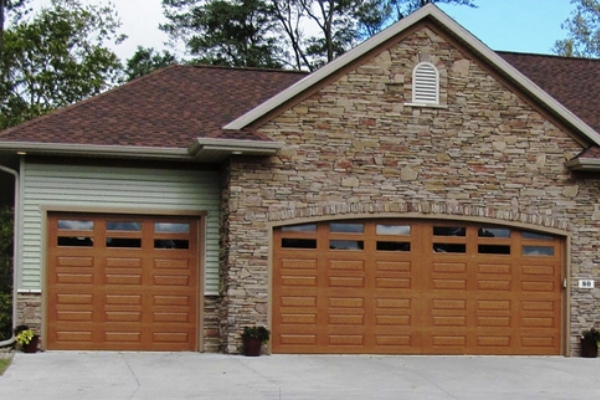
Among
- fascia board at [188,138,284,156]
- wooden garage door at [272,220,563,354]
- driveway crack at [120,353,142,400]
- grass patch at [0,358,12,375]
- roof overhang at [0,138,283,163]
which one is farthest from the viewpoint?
wooden garage door at [272,220,563,354]

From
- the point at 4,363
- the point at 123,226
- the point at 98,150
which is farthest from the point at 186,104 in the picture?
the point at 4,363

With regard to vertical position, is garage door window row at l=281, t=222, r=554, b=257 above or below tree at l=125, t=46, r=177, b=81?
below

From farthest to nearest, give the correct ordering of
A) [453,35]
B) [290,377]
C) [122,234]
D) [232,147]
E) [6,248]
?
[6,248] < [122,234] < [453,35] < [232,147] < [290,377]

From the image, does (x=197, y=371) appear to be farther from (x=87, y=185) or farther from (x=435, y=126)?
(x=435, y=126)

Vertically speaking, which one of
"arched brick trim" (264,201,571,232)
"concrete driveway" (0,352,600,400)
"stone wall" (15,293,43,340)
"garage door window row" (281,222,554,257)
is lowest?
"concrete driveway" (0,352,600,400)

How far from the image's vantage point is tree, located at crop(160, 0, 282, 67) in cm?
3950

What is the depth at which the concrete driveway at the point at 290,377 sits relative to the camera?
12484 mm

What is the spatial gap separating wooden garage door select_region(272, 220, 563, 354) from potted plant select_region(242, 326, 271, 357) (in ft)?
1.77

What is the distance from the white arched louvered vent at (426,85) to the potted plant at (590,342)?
16.4 feet

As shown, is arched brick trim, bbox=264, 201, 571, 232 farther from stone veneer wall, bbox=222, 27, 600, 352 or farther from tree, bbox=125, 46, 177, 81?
tree, bbox=125, 46, 177, 81

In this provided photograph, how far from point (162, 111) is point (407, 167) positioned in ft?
16.2

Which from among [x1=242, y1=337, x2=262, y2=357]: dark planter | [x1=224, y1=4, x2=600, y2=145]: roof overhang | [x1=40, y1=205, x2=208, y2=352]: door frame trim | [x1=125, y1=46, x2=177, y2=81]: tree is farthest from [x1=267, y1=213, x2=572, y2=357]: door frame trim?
[x1=125, y1=46, x2=177, y2=81]: tree

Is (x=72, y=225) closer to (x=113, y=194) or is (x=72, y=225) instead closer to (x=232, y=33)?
(x=113, y=194)

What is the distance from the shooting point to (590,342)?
17828 mm
